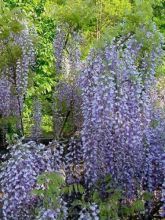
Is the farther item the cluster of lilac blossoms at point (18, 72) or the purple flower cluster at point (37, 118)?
the purple flower cluster at point (37, 118)

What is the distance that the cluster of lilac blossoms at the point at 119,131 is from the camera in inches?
224

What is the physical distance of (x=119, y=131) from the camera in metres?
5.71

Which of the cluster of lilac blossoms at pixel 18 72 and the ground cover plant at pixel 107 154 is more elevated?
the cluster of lilac blossoms at pixel 18 72

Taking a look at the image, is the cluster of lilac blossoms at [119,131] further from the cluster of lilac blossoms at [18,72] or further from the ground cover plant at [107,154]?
the cluster of lilac blossoms at [18,72]

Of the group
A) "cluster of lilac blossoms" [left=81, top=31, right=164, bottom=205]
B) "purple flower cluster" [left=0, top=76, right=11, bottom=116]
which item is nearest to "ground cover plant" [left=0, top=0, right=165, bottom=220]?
"cluster of lilac blossoms" [left=81, top=31, right=164, bottom=205]

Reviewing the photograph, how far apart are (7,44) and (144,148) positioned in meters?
3.74

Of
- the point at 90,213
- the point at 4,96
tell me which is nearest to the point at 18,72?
the point at 4,96

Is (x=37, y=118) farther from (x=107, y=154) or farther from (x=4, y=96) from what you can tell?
(x=107, y=154)

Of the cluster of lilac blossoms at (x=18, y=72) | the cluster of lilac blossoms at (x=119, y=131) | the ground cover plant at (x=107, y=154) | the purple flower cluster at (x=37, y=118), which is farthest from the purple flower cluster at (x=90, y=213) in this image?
the purple flower cluster at (x=37, y=118)

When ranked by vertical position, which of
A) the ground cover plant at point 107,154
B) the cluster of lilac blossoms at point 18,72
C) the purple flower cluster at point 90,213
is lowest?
the purple flower cluster at point 90,213

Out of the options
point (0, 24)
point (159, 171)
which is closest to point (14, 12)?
point (0, 24)

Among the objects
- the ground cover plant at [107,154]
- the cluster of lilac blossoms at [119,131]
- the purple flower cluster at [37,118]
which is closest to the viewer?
the ground cover plant at [107,154]

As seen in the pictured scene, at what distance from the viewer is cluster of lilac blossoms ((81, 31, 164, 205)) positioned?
5.69 m

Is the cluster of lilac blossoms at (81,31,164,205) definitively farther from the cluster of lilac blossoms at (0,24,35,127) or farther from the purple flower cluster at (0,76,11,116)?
the purple flower cluster at (0,76,11,116)
